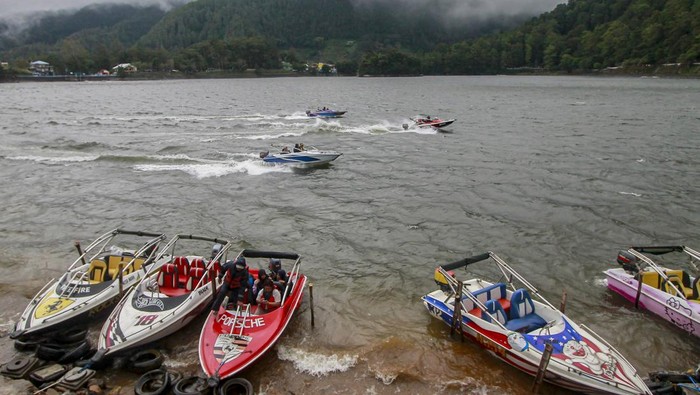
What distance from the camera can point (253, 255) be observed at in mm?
17906

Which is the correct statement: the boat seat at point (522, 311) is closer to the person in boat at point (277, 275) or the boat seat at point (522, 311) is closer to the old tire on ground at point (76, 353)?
the person in boat at point (277, 275)

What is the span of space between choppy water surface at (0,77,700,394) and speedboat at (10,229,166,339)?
1.51 m

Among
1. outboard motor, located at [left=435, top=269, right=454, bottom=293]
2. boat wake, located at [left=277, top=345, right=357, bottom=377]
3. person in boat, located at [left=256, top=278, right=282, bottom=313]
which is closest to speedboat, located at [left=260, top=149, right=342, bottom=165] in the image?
outboard motor, located at [left=435, top=269, right=454, bottom=293]

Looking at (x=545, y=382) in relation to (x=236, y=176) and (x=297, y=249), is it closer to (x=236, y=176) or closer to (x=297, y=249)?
(x=297, y=249)

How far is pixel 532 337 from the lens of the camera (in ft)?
45.3

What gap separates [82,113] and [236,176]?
2493 inches

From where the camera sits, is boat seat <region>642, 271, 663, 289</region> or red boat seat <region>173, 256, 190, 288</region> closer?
boat seat <region>642, 271, 663, 289</region>

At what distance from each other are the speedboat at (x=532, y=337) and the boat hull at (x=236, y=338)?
6000 millimetres

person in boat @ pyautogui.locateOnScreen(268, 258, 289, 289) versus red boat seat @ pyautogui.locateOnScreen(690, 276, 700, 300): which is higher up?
person in boat @ pyautogui.locateOnScreen(268, 258, 289, 289)

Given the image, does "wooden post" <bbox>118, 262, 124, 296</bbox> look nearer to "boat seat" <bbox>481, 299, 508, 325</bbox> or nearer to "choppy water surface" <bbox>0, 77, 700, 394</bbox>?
"choppy water surface" <bbox>0, 77, 700, 394</bbox>

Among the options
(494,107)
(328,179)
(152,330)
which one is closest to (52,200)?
(328,179)

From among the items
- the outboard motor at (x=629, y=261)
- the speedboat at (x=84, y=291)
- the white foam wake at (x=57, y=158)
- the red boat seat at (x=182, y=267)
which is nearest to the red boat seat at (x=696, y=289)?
the outboard motor at (x=629, y=261)

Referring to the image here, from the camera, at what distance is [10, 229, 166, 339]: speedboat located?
15.0 m

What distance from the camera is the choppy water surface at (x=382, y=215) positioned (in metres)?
15.0
